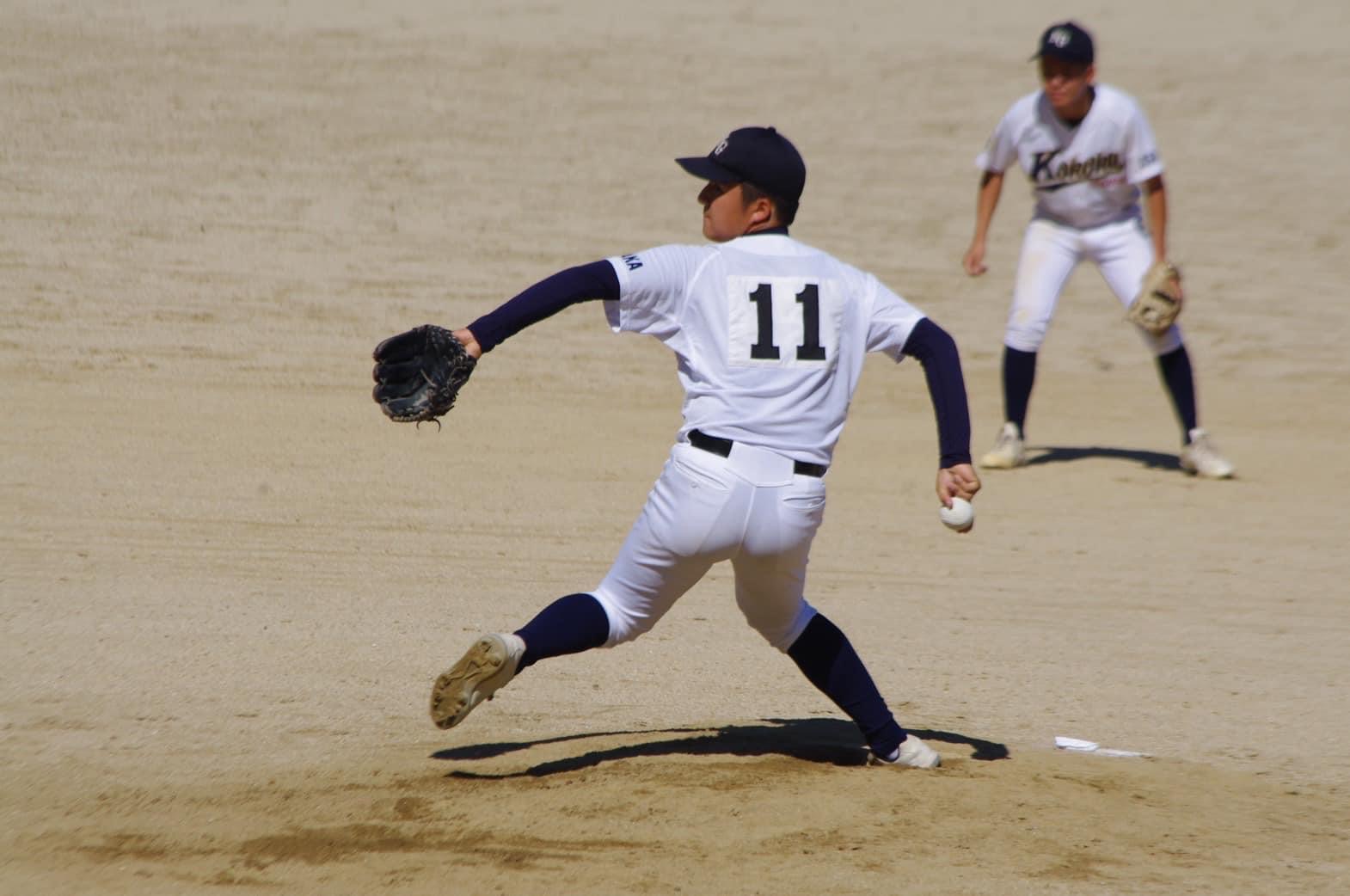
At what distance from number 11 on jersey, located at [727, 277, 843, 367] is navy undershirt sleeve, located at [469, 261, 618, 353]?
32 cm

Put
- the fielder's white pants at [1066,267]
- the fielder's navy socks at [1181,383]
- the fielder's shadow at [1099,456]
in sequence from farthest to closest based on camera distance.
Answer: the fielder's shadow at [1099,456], the fielder's navy socks at [1181,383], the fielder's white pants at [1066,267]

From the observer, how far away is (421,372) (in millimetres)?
3895

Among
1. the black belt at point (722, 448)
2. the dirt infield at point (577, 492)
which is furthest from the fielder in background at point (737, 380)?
the dirt infield at point (577, 492)

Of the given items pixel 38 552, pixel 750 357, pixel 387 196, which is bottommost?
pixel 38 552

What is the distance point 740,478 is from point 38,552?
3847 mm

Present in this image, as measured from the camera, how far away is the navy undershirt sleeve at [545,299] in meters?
3.87

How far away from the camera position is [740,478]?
3.92m

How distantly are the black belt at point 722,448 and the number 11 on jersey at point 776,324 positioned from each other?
0.19 meters

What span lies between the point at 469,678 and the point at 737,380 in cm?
98

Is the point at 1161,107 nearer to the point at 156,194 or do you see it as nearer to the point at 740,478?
the point at 156,194

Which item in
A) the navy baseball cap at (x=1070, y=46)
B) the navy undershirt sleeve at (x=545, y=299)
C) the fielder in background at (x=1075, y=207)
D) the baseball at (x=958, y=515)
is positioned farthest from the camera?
the fielder in background at (x=1075, y=207)

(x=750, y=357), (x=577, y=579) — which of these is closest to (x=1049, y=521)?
(x=577, y=579)

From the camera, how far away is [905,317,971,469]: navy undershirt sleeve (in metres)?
4.11

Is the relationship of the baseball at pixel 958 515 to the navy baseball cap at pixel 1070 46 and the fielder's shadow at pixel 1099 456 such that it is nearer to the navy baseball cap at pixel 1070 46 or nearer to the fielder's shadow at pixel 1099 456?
the navy baseball cap at pixel 1070 46
